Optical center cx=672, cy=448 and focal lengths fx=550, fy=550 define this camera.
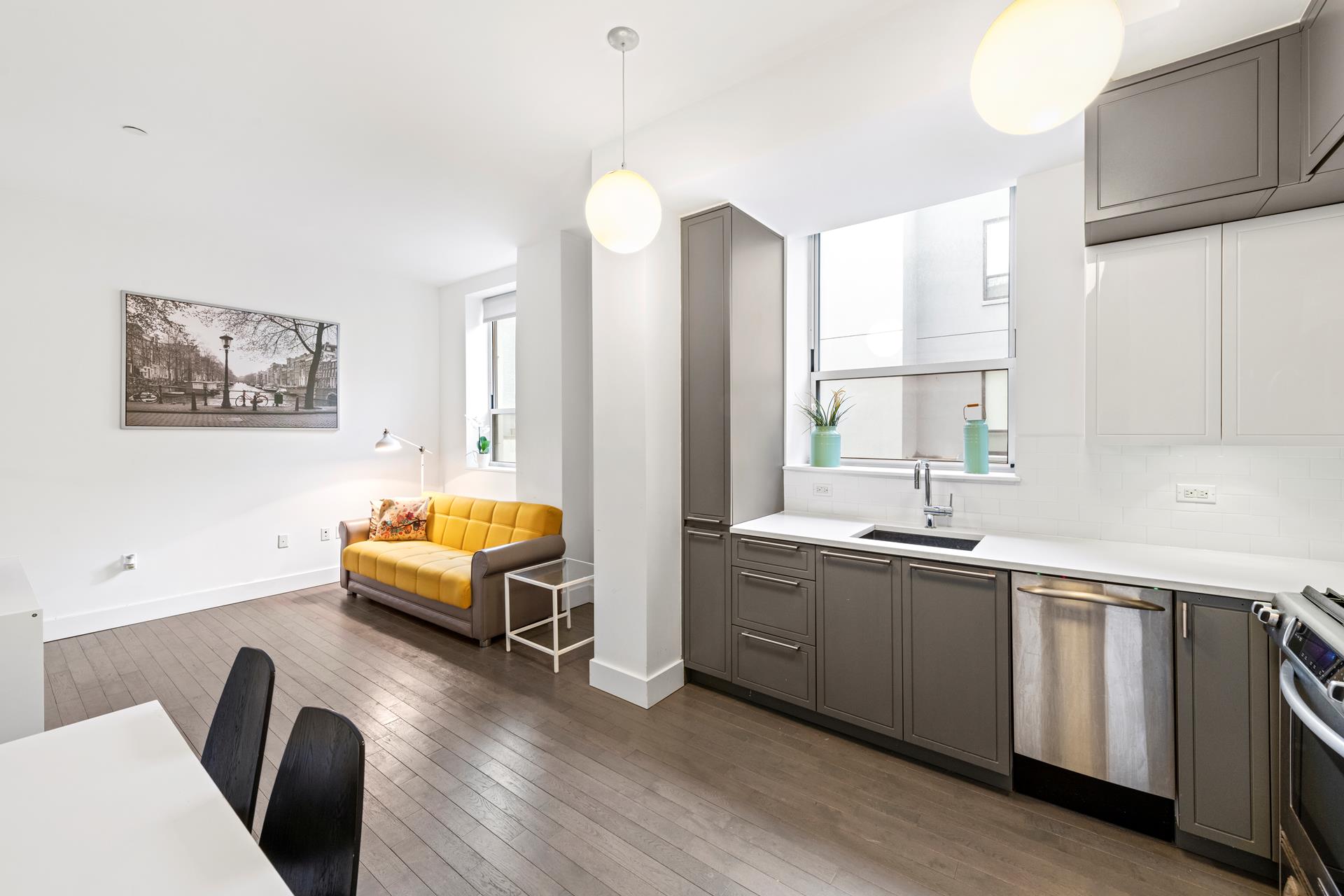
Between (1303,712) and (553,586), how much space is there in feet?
10.3

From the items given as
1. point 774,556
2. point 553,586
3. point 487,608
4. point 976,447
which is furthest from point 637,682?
point 976,447

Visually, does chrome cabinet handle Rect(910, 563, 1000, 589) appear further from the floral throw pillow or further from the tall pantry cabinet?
the floral throw pillow

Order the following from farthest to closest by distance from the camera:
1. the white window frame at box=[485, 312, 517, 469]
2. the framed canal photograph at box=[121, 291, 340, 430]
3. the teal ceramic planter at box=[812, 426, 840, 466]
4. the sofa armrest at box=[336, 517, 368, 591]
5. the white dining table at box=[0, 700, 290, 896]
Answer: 1. the white window frame at box=[485, 312, 517, 469]
2. the sofa armrest at box=[336, 517, 368, 591]
3. the framed canal photograph at box=[121, 291, 340, 430]
4. the teal ceramic planter at box=[812, 426, 840, 466]
5. the white dining table at box=[0, 700, 290, 896]

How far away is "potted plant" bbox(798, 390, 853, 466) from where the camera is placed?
327cm

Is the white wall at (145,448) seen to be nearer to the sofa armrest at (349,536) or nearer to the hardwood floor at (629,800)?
the sofa armrest at (349,536)

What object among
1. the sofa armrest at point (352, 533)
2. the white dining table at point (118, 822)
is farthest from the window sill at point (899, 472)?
the sofa armrest at point (352, 533)

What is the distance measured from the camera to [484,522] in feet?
15.1

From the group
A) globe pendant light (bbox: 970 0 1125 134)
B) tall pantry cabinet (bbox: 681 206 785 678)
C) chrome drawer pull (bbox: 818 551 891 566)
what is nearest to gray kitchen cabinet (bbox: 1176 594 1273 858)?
chrome drawer pull (bbox: 818 551 891 566)

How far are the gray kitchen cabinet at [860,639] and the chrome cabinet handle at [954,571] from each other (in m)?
0.08

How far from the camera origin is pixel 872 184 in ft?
9.04

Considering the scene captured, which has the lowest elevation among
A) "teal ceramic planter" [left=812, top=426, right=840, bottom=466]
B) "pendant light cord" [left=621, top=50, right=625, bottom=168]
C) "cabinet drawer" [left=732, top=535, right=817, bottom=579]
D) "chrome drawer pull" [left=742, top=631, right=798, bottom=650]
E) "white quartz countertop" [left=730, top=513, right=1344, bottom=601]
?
"chrome drawer pull" [left=742, top=631, right=798, bottom=650]

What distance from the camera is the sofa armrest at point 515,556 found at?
12.0 feet

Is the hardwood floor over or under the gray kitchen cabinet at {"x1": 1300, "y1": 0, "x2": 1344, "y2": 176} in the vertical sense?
under

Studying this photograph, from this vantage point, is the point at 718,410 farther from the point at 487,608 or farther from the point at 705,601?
the point at 487,608
